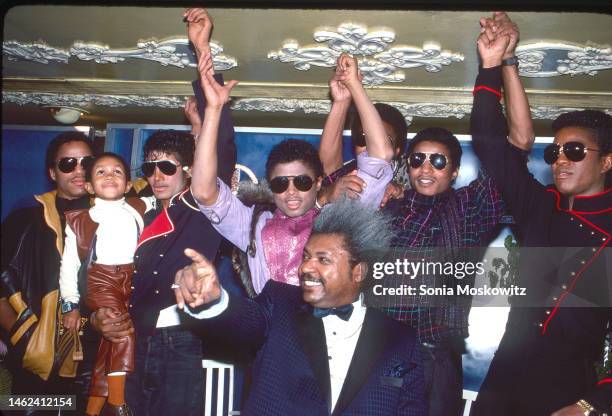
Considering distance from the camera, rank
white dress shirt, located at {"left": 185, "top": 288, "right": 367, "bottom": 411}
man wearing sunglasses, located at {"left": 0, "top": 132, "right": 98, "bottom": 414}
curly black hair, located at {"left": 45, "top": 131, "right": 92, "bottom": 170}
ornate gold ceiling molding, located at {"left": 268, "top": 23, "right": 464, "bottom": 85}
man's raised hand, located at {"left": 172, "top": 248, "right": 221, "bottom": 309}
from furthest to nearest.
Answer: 1. ornate gold ceiling molding, located at {"left": 268, "top": 23, "right": 464, "bottom": 85}
2. curly black hair, located at {"left": 45, "top": 131, "right": 92, "bottom": 170}
3. man wearing sunglasses, located at {"left": 0, "top": 132, "right": 98, "bottom": 414}
4. white dress shirt, located at {"left": 185, "top": 288, "right": 367, "bottom": 411}
5. man's raised hand, located at {"left": 172, "top": 248, "right": 221, "bottom": 309}

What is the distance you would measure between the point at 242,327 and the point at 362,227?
0.53 m

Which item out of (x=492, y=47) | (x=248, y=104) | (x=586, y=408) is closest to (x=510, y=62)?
(x=492, y=47)

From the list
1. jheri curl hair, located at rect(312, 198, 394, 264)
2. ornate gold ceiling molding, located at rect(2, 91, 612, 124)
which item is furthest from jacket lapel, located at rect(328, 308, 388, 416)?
ornate gold ceiling molding, located at rect(2, 91, 612, 124)

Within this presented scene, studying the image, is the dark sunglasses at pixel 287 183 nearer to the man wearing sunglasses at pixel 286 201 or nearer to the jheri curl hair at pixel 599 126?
the man wearing sunglasses at pixel 286 201

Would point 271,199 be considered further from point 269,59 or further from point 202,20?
point 269,59

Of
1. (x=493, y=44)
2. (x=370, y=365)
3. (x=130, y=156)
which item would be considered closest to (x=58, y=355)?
(x=130, y=156)

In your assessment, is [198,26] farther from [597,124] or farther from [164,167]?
[597,124]

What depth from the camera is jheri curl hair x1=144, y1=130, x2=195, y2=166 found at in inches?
94.5

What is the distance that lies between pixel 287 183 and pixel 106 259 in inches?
30.6

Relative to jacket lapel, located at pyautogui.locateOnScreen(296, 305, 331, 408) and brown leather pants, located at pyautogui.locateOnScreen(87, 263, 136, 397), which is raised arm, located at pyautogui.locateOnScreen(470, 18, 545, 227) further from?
brown leather pants, located at pyautogui.locateOnScreen(87, 263, 136, 397)

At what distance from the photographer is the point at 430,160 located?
7.24ft

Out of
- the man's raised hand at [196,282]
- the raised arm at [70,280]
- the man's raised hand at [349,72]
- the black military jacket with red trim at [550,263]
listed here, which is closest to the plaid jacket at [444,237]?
the black military jacket with red trim at [550,263]

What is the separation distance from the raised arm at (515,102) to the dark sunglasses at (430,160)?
0.25 m

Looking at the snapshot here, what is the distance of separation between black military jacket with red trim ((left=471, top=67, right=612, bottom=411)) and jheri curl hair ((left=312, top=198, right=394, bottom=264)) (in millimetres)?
450
